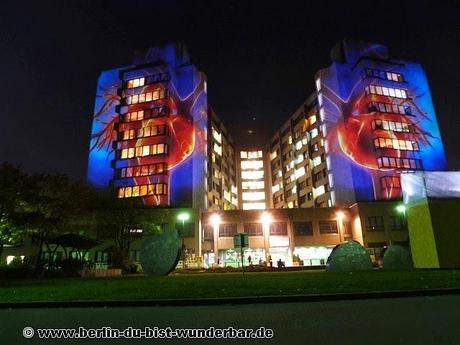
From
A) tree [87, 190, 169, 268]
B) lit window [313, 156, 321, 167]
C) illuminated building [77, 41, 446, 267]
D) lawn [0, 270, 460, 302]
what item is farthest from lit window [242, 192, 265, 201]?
lawn [0, 270, 460, 302]

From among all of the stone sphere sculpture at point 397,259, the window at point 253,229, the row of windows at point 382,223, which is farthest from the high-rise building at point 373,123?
the stone sphere sculpture at point 397,259

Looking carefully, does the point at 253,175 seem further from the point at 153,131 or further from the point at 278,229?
the point at 278,229

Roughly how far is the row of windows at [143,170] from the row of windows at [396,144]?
41.4 meters

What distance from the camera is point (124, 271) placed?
39.6 metres

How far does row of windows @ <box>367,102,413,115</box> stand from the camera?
7150 cm

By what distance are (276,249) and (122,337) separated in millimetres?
57981

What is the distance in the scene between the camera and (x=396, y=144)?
70.9 meters

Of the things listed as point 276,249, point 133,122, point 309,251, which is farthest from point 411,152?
point 133,122

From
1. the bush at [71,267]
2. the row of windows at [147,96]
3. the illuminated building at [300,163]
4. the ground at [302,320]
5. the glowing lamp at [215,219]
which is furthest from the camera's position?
the illuminated building at [300,163]

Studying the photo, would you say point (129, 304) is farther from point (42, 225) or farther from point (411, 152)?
point (411, 152)

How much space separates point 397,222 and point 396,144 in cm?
1914

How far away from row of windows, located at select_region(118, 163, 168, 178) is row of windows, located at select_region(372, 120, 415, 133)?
42205mm

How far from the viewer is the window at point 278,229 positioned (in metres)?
62.6

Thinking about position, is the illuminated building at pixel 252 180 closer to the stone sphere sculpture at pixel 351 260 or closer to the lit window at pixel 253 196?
the lit window at pixel 253 196
